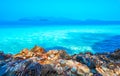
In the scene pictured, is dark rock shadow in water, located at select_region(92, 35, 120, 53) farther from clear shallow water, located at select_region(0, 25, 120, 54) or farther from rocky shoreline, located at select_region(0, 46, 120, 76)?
rocky shoreline, located at select_region(0, 46, 120, 76)

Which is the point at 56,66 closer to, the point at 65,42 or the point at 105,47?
the point at 105,47

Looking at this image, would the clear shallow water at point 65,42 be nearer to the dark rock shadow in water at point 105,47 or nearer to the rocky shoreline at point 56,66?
the dark rock shadow in water at point 105,47

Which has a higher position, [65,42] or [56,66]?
[65,42]

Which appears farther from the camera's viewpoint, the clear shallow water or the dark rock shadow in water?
the clear shallow water

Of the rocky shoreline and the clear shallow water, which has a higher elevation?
the clear shallow water

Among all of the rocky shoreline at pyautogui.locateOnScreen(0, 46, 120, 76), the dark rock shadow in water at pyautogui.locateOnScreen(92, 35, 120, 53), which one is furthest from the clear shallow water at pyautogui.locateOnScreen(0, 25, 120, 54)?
the rocky shoreline at pyautogui.locateOnScreen(0, 46, 120, 76)

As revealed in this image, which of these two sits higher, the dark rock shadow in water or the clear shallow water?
the clear shallow water

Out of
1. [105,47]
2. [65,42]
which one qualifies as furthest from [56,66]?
[65,42]

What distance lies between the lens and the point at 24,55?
848 cm

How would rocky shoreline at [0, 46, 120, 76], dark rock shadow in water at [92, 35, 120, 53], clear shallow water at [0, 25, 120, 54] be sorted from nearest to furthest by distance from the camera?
rocky shoreline at [0, 46, 120, 76]
dark rock shadow in water at [92, 35, 120, 53]
clear shallow water at [0, 25, 120, 54]

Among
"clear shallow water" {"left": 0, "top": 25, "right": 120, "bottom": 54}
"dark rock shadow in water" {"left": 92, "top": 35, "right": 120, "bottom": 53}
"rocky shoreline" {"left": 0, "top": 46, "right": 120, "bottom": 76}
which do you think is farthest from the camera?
"clear shallow water" {"left": 0, "top": 25, "right": 120, "bottom": 54}

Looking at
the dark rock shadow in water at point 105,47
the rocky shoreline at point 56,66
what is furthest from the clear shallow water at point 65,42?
the rocky shoreline at point 56,66

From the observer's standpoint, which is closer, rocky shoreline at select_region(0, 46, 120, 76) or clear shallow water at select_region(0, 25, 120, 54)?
rocky shoreline at select_region(0, 46, 120, 76)

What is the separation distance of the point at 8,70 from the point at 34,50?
1765 mm
